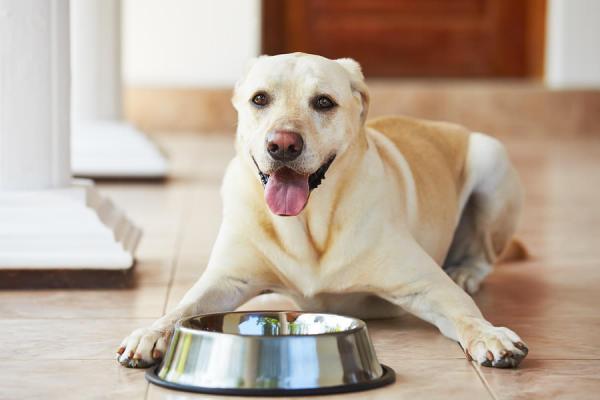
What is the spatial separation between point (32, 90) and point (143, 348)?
1047mm

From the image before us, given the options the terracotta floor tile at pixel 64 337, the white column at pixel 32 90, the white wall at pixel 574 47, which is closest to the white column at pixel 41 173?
the white column at pixel 32 90

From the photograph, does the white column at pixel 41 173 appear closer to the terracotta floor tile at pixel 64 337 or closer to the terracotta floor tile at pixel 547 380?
the terracotta floor tile at pixel 64 337

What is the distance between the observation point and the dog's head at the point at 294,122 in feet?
7.84

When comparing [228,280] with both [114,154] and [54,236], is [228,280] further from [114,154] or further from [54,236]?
[114,154]

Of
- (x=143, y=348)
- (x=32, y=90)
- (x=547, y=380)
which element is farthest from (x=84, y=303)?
(x=547, y=380)

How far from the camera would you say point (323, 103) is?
2.50 meters

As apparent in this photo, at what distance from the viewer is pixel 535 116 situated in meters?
8.27

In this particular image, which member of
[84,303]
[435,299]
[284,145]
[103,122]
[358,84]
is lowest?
[84,303]

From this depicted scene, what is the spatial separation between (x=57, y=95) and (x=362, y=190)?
0.97 meters

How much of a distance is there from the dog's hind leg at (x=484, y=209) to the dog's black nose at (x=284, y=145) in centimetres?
109

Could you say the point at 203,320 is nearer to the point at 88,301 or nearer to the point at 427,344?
the point at 427,344

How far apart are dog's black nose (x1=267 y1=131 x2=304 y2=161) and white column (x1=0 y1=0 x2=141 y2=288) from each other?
0.92 m

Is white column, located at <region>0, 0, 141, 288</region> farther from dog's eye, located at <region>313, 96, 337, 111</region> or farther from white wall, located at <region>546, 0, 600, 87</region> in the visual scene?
white wall, located at <region>546, 0, 600, 87</region>

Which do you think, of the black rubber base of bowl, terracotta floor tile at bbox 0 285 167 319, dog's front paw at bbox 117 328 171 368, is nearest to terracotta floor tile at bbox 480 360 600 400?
the black rubber base of bowl
